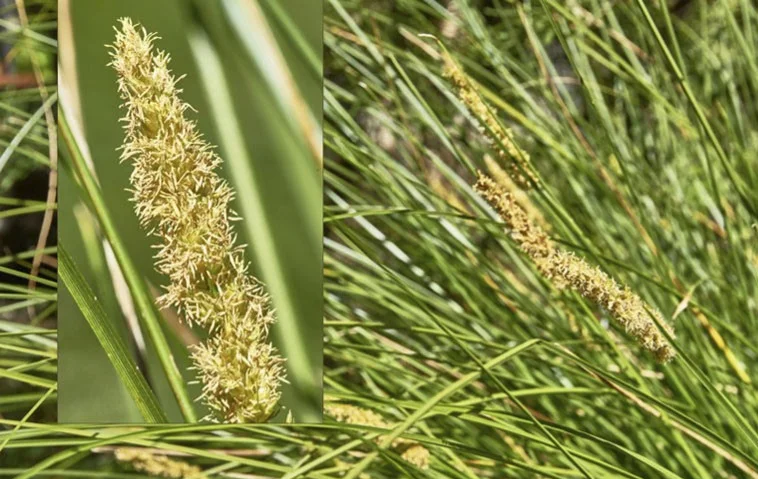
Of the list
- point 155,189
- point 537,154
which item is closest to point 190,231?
point 155,189

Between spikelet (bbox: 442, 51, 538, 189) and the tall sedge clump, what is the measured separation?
0.22 m

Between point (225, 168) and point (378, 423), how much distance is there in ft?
0.98

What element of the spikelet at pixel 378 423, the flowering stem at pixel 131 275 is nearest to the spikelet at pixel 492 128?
the spikelet at pixel 378 423

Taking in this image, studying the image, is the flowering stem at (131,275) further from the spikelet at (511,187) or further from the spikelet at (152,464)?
the spikelet at (511,187)

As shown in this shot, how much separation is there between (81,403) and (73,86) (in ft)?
0.99

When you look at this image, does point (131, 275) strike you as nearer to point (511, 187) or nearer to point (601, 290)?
point (511, 187)

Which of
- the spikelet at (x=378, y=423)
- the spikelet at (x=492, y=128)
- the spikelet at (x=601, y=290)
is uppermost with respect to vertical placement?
the spikelet at (x=492, y=128)

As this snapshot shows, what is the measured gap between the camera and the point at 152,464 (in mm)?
863

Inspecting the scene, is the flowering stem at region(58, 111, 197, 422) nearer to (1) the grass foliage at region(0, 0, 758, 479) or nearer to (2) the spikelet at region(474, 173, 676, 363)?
(1) the grass foliage at region(0, 0, 758, 479)

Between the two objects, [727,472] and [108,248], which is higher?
[108,248]

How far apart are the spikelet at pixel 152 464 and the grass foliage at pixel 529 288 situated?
2 cm

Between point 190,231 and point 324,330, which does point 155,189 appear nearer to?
point 190,231

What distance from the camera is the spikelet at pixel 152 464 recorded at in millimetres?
850

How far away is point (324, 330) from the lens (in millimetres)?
927
